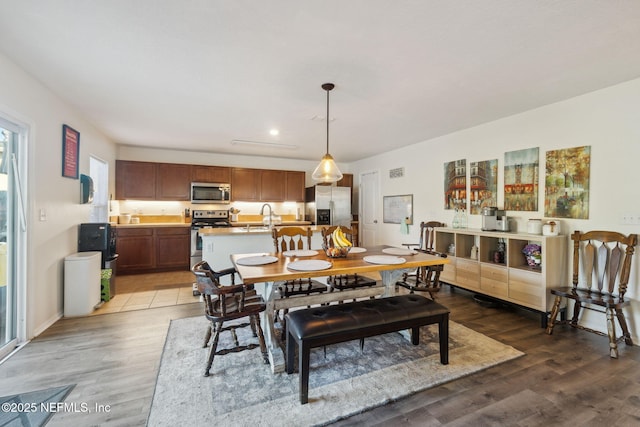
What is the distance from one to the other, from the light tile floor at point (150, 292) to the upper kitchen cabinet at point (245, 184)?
192 centimetres

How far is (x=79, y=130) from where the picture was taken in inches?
145

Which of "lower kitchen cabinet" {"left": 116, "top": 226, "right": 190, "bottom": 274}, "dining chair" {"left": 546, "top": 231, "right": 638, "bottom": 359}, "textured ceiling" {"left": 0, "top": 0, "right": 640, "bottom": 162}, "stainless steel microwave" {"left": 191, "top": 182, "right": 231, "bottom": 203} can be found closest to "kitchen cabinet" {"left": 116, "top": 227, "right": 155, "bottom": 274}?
"lower kitchen cabinet" {"left": 116, "top": 226, "right": 190, "bottom": 274}

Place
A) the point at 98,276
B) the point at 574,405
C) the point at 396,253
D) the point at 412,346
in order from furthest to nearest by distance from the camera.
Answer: the point at 98,276
the point at 396,253
the point at 412,346
the point at 574,405

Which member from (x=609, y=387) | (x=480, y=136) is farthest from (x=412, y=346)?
(x=480, y=136)

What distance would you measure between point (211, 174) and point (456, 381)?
18.0ft

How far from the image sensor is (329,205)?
21.0 feet

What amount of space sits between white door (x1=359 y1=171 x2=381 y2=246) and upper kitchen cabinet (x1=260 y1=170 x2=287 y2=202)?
76.2 inches

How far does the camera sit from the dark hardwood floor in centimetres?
167

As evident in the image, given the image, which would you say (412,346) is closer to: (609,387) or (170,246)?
(609,387)

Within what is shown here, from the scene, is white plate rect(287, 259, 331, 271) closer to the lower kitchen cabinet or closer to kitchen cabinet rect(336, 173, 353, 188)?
the lower kitchen cabinet

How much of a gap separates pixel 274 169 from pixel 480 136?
4.23 m

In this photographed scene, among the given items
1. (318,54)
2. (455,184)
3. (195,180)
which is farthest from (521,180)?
(195,180)

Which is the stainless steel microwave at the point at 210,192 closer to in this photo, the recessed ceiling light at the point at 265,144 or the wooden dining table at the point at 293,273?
the recessed ceiling light at the point at 265,144

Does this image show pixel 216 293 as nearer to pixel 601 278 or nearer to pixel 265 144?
pixel 601 278
